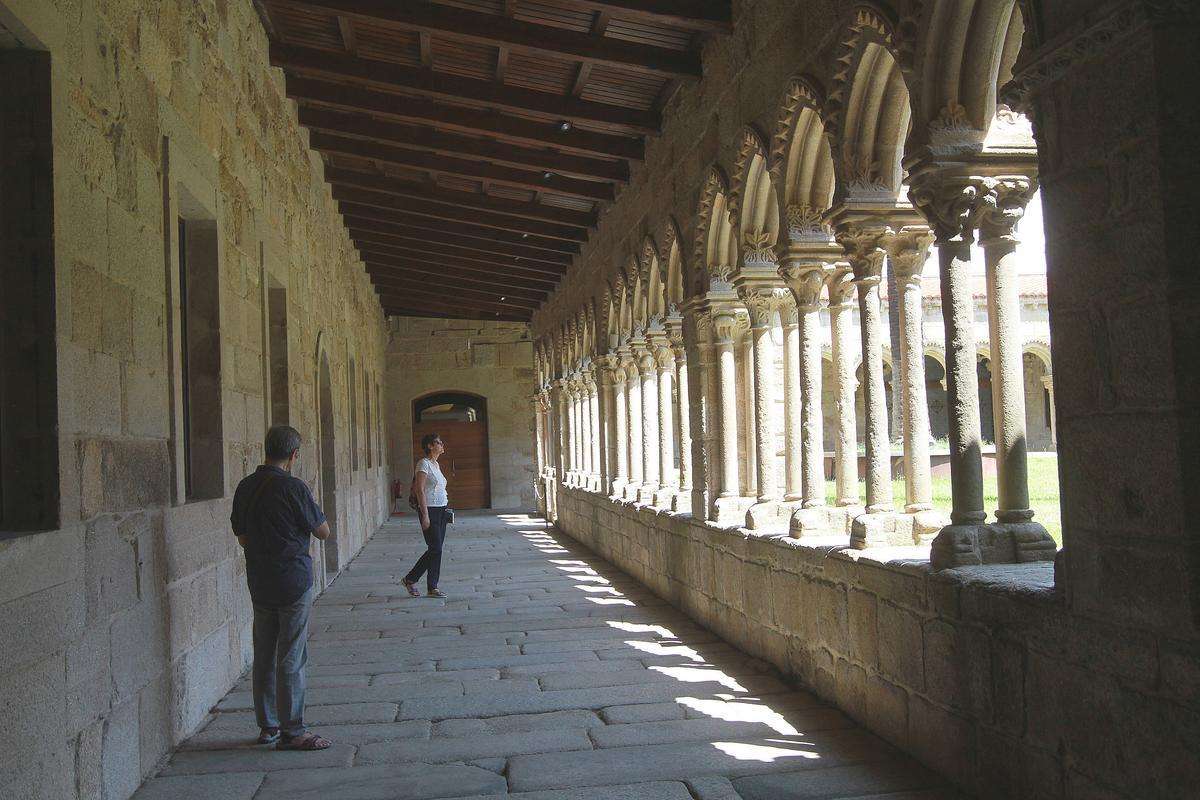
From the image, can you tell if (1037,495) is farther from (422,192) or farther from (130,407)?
(422,192)

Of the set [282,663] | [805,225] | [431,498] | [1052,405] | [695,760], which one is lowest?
[695,760]

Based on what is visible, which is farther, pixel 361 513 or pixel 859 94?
pixel 361 513

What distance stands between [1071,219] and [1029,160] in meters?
0.87

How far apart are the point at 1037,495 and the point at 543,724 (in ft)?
10.9

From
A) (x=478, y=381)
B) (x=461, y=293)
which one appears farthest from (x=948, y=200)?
(x=478, y=381)

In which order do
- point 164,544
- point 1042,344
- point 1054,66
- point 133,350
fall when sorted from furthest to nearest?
point 1042,344 → point 164,544 → point 133,350 → point 1054,66

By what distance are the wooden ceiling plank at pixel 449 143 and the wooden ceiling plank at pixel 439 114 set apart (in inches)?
16.7

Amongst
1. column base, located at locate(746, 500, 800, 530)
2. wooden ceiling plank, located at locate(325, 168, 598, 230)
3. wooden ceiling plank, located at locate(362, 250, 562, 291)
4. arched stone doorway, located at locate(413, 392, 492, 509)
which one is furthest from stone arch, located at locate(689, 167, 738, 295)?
arched stone doorway, located at locate(413, 392, 492, 509)

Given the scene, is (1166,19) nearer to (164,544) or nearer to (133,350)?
(133,350)

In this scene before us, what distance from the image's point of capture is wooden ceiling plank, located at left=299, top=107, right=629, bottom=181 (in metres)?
8.45

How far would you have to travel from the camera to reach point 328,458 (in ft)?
31.2

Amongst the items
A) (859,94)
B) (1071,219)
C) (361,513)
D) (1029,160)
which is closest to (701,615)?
(859,94)

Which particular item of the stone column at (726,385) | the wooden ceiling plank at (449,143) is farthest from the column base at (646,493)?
the wooden ceiling plank at (449,143)

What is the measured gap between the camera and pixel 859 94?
405 cm
